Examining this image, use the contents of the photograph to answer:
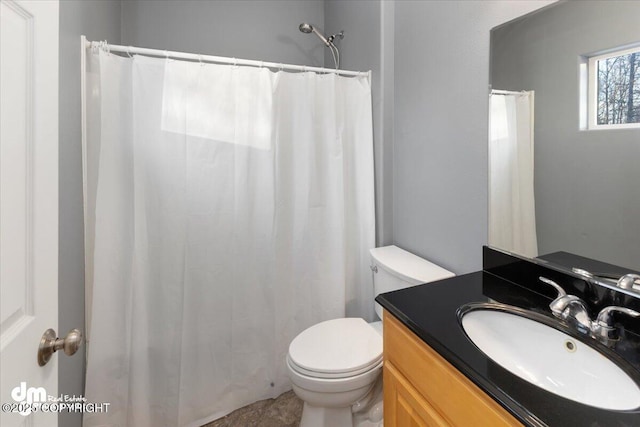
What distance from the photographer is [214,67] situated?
1543mm

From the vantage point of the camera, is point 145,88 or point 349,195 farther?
point 349,195

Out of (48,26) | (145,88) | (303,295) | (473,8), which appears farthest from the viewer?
(303,295)

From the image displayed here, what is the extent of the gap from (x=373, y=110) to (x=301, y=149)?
0.55 meters

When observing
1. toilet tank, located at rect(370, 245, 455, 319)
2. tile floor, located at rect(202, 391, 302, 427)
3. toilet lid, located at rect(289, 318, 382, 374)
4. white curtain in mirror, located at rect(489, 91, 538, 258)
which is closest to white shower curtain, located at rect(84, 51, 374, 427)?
tile floor, located at rect(202, 391, 302, 427)

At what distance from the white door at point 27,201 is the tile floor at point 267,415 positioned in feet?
3.74

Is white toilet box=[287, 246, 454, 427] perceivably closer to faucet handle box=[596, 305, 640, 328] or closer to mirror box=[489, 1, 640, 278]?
mirror box=[489, 1, 640, 278]

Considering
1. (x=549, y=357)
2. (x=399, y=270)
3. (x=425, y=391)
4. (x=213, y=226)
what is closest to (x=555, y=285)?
(x=549, y=357)

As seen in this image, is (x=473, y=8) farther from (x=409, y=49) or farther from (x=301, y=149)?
(x=301, y=149)

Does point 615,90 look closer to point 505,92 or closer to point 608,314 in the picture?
point 505,92

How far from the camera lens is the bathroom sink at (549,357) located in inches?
25.7

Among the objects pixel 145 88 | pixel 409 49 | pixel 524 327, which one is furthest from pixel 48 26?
pixel 409 49

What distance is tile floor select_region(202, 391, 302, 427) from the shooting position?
62.9 inches

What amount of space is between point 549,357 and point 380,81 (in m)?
1.57

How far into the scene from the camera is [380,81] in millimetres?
1803
